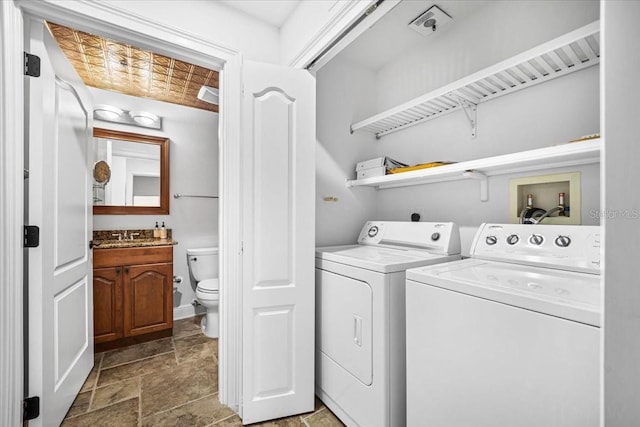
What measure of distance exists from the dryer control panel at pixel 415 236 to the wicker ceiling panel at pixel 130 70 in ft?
6.06

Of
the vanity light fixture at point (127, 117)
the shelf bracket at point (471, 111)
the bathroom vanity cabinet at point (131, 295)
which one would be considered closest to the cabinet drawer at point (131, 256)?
the bathroom vanity cabinet at point (131, 295)

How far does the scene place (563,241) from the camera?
3.97 ft

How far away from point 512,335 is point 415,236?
3.14 ft

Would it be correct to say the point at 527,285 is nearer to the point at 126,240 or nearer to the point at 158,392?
the point at 158,392

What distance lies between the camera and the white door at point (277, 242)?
1.57 metres

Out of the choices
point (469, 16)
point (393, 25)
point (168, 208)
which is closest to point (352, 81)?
point (393, 25)

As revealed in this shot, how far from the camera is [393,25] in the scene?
192cm

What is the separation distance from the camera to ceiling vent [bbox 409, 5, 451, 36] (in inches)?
69.1

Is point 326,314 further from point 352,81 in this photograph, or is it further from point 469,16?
point 469,16

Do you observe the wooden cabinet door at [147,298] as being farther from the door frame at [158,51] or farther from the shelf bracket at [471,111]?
the shelf bracket at [471,111]

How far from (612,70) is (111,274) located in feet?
10.00

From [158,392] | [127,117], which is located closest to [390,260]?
[158,392]

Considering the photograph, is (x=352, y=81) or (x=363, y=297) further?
(x=352, y=81)

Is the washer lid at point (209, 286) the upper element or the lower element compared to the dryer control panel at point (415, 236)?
lower
